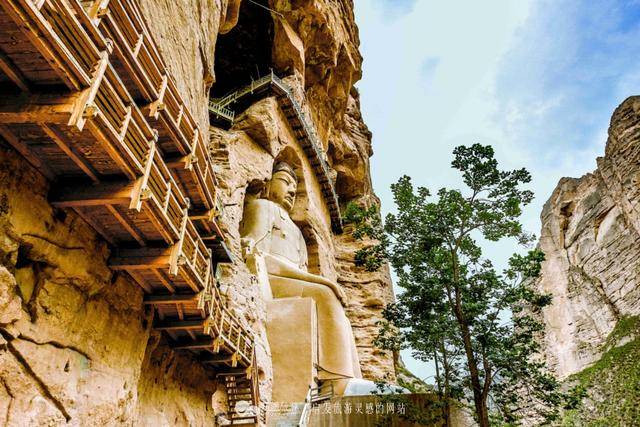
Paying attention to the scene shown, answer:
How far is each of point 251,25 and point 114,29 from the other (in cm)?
2121

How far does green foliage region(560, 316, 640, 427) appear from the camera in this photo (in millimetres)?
18939

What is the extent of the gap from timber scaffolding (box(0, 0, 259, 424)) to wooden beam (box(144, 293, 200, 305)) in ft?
0.06

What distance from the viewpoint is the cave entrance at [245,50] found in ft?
80.8

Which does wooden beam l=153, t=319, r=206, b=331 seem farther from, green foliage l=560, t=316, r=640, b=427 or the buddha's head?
green foliage l=560, t=316, r=640, b=427

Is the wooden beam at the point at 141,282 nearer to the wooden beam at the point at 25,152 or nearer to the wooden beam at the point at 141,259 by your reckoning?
the wooden beam at the point at 141,259

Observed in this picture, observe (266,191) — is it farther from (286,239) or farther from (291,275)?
(291,275)

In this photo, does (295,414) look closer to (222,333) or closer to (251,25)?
(222,333)

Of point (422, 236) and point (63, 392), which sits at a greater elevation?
point (422, 236)

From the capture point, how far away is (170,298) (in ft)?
23.7

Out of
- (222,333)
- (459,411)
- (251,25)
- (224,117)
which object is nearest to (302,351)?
(459,411)

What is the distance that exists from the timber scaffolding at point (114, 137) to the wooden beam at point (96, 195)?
1 cm

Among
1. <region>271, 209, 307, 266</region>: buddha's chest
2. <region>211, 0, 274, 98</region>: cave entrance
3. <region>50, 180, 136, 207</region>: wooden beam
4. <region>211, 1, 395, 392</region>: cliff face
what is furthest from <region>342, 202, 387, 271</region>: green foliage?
<region>211, 0, 274, 98</region>: cave entrance

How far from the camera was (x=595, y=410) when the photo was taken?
21328 millimetres

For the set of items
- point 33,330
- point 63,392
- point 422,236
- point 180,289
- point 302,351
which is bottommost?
point 63,392
